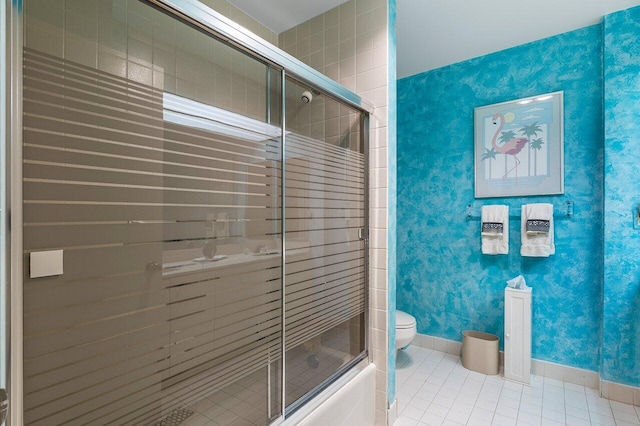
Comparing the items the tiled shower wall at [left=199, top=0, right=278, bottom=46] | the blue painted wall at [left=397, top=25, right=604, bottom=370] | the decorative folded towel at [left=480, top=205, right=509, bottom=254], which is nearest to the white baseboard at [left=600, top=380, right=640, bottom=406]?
the blue painted wall at [left=397, top=25, right=604, bottom=370]

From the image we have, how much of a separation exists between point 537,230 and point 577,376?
111cm

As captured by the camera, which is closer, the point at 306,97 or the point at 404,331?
the point at 306,97

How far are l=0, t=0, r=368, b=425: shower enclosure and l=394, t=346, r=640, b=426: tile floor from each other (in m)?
0.85

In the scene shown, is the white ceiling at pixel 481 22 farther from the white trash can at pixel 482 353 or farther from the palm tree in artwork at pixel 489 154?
the white trash can at pixel 482 353

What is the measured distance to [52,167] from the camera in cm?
73

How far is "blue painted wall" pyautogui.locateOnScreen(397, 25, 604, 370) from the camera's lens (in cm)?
229

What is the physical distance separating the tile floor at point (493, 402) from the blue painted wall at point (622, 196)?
0.87 feet

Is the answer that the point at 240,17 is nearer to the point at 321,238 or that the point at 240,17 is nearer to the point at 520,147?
the point at 321,238

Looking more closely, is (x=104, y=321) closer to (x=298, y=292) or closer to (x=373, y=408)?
(x=298, y=292)

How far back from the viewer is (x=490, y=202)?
2.67m

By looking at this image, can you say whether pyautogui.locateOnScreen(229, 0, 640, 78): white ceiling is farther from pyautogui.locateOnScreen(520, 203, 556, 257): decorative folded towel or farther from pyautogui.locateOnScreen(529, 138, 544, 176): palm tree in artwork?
pyautogui.locateOnScreen(520, 203, 556, 257): decorative folded towel

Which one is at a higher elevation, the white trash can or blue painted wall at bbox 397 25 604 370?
blue painted wall at bbox 397 25 604 370

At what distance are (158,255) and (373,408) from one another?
1.57 meters

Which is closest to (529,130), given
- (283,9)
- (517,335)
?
(517,335)
